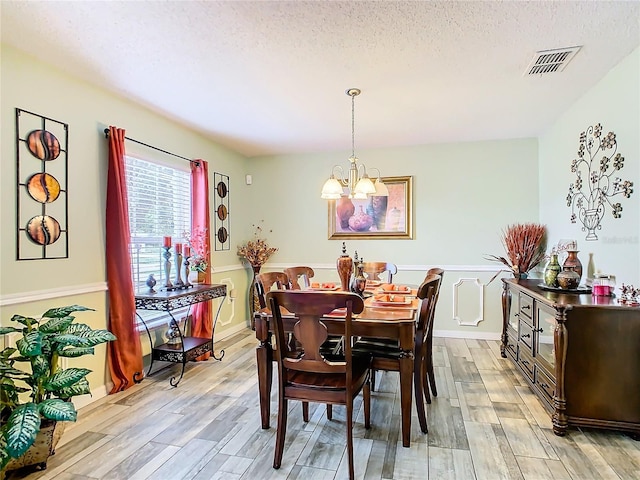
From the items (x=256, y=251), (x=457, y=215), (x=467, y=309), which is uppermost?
(x=457, y=215)

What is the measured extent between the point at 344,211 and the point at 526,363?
2804 millimetres

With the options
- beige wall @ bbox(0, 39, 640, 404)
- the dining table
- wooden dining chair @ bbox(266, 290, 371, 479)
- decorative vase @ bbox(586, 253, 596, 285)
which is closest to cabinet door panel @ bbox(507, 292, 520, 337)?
decorative vase @ bbox(586, 253, 596, 285)

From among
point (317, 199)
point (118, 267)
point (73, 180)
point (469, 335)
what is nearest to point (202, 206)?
point (118, 267)

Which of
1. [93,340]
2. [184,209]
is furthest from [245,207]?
[93,340]

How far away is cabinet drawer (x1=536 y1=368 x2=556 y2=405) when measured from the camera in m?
2.52

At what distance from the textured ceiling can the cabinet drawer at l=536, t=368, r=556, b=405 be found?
7.22 feet

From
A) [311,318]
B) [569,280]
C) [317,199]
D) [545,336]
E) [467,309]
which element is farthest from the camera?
[317,199]

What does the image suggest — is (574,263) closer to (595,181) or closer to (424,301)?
(595,181)

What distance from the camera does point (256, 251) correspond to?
5184 millimetres

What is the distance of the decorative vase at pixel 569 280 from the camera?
285 cm

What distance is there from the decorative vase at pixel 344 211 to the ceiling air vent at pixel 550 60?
2692 millimetres

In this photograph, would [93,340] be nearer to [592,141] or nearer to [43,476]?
[43,476]

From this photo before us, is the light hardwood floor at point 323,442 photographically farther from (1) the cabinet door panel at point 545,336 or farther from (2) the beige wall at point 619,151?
(2) the beige wall at point 619,151

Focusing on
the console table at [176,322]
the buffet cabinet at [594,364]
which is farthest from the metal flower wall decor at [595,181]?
the console table at [176,322]
